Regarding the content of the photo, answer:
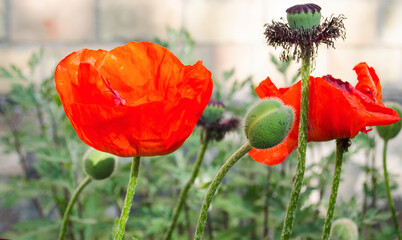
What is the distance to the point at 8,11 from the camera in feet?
8.70

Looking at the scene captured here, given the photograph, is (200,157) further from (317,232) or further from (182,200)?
(317,232)

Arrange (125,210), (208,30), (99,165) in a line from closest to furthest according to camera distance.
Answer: (125,210) → (99,165) → (208,30)

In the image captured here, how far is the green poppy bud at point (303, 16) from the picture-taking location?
0.46 meters

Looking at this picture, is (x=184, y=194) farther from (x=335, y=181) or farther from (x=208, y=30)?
(x=208, y=30)

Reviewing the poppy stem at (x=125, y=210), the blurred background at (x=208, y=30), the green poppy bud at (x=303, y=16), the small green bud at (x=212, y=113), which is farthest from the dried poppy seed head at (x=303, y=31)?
the blurred background at (x=208, y=30)

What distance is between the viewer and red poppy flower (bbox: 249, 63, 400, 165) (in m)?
0.48

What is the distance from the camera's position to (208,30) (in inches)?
103

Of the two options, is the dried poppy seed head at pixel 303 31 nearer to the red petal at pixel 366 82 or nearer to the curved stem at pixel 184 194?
the red petal at pixel 366 82

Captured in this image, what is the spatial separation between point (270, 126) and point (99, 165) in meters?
0.25

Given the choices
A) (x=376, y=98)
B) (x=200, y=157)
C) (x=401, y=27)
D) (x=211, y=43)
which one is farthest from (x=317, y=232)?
(x=401, y=27)

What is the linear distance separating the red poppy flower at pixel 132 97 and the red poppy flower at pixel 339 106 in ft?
0.29

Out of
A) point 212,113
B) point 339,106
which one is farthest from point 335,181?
point 212,113

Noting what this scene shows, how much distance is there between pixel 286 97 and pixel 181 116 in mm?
123

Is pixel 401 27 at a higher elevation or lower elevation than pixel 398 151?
higher
